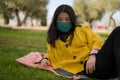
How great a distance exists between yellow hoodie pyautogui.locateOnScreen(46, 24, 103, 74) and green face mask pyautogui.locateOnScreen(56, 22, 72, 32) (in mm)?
149

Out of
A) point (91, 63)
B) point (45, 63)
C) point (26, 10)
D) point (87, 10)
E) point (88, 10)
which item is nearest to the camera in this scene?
point (91, 63)

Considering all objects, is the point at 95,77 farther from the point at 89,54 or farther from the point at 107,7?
the point at 107,7

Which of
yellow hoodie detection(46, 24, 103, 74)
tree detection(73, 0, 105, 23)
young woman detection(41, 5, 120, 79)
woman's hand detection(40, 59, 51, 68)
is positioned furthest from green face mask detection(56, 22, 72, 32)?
tree detection(73, 0, 105, 23)

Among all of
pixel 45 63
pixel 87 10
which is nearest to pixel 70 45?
pixel 45 63

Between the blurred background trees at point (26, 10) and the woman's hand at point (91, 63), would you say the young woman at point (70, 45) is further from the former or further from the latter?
the blurred background trees at point (26, 10)

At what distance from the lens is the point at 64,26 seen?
20.1 feet

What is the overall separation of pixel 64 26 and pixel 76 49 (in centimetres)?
46

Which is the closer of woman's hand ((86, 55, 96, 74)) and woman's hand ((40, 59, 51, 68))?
woman's hand ((86, 55, 96, 74))

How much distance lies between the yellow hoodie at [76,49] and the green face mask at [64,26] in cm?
15

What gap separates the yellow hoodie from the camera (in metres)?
6.17

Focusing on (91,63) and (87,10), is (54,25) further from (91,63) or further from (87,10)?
(87,10)

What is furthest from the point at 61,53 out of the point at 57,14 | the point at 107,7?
the point at 107,7

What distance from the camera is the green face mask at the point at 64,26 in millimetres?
6137

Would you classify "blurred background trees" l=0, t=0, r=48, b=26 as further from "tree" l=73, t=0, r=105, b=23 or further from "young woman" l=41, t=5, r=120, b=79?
"young woman" l=41, t=5, r=120, b=79
